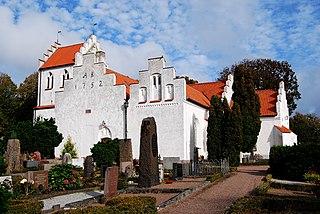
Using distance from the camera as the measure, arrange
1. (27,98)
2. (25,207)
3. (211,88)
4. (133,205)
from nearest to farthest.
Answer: (133,205), (25,207), (211,88), (27,98)

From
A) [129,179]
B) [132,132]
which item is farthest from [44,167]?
[132,132]

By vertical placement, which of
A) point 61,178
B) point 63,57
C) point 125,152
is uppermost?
point 63,57

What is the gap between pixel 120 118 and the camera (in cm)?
3117

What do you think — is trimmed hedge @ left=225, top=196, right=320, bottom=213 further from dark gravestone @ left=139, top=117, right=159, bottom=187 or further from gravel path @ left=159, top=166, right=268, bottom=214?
dark gravestone @ left=139, top=117, right=159, bottom=187

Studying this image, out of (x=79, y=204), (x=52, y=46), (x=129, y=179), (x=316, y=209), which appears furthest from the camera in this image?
(x=52, y=46)

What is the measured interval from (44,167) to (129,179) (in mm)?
7579

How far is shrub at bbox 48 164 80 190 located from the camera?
15031mm

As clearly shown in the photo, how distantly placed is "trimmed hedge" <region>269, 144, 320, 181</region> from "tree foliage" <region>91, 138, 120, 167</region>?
12891 mm

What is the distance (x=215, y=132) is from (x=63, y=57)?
76.9 feet

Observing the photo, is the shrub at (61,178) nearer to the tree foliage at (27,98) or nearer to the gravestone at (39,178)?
the gravestone at (39,178)

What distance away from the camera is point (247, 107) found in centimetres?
3353

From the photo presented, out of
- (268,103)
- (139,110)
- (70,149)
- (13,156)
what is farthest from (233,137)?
(13,156)

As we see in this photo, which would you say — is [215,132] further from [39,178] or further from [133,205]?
[133,205]

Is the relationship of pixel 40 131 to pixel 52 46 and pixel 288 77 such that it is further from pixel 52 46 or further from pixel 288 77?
pixel 288 77
